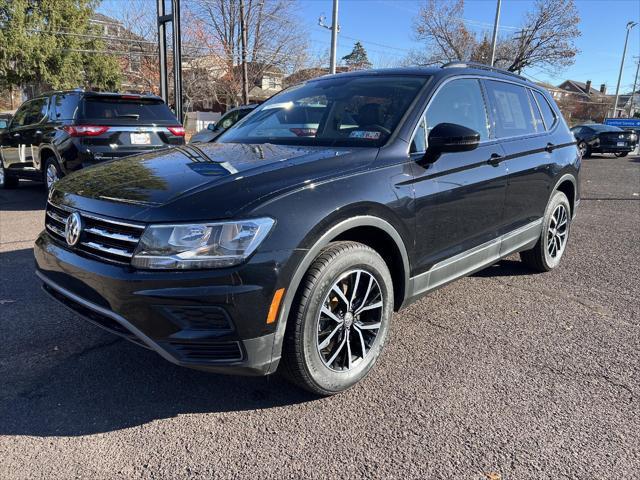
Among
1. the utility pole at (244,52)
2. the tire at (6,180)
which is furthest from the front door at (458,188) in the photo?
the utility pole at (244,52)

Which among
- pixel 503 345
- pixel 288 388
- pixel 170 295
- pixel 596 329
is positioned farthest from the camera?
pixel 596 329

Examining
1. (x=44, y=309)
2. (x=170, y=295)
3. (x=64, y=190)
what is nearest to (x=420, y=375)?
(x=170, y=295)

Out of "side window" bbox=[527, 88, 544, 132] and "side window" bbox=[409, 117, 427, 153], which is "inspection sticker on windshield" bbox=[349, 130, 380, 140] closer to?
"side window" bbox=[409, 117, 427, 153]

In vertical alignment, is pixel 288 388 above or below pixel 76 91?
below

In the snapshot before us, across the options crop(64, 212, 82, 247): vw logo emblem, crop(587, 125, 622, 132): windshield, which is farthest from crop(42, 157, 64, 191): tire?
crop(587, 125, 622, 132): windshield

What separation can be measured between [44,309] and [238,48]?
27.0 metres

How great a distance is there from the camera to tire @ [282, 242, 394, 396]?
2443 millimetres

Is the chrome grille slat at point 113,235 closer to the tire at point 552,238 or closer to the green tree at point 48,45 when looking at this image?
the tire at point 552,238

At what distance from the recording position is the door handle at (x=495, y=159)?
3670mm

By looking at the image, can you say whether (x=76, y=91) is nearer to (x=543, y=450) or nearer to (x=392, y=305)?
(x=392, y=305)

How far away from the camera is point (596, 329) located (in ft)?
12.0

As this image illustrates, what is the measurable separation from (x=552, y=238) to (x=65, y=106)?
7.15 meters

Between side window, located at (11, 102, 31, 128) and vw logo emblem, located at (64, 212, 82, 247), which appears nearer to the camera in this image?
vw logo emblem, located at (64, 212, 82, 247)

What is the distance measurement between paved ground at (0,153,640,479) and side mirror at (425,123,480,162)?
A: 1.33 meters
